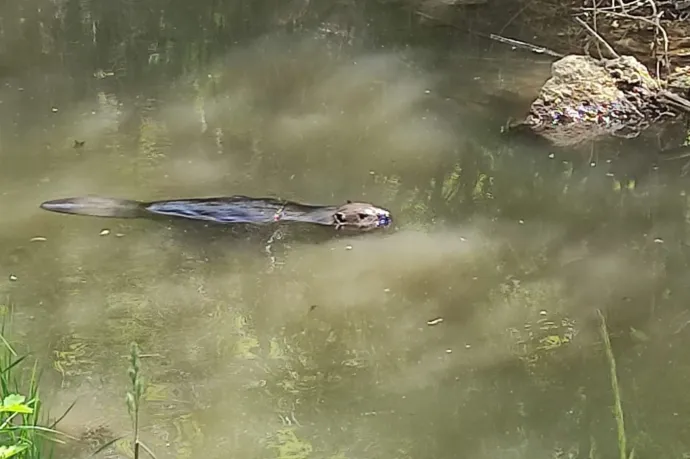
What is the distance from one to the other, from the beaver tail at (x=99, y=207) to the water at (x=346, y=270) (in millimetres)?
54

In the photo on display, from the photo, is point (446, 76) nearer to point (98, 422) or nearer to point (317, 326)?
point (317, 326)

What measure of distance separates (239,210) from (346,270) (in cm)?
61

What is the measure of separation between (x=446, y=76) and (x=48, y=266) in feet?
9.84

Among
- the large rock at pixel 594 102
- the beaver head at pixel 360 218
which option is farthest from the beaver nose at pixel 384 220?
the large rock at pixel 594 102

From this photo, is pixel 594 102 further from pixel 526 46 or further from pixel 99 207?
pixel 99 207

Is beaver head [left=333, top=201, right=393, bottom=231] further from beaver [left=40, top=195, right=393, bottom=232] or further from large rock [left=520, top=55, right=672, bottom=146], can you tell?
large rock [left=520, top=55, right=672, bottom=146]

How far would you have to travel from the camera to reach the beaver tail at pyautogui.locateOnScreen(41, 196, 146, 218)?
4031mm

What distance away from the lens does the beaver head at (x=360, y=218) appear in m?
3.91

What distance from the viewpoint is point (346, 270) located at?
3.67 meters

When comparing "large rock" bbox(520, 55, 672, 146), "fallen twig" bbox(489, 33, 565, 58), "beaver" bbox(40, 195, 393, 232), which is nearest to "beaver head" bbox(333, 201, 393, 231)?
"beaver" bbox(40, 195, 393, 232)

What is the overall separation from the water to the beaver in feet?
0.23

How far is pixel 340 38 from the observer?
21.4 ft

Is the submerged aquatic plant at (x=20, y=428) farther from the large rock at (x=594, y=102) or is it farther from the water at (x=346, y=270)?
the large rock at (x=594, y=102)

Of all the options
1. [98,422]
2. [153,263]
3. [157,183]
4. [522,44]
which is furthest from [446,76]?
[98,422]
